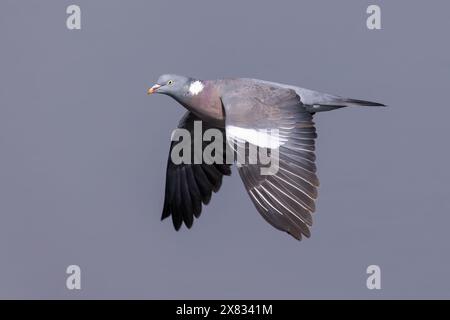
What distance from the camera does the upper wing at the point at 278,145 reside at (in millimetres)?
12523

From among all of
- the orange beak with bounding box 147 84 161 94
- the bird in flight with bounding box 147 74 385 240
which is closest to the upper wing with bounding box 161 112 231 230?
the bird in flight with bounding box 147 74 385 240

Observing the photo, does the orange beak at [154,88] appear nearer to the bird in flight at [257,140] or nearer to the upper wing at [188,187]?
the bird in flight at [257,140]

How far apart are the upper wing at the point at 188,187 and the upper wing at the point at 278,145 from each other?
1593mm

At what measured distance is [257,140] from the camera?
1319 centimetres

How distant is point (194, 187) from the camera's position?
1541 cm

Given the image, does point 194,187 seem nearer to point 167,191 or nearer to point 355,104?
point 167,191

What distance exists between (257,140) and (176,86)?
1517 millimetres

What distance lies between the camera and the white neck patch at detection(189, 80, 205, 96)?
46.9 feet

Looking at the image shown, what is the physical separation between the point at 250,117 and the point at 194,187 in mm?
2102

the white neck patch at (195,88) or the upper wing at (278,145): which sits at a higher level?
the white neck patch at (195,88)

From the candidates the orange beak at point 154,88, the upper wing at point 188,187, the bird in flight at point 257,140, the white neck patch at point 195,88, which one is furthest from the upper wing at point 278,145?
the upper wing at point 188,187

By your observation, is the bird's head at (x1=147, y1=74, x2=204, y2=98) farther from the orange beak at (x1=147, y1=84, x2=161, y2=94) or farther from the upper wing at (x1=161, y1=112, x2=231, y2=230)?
the upper wing at (x1=161, y1=112, x2=231, y2=230)

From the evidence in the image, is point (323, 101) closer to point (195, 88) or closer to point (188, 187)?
point (195, 88)

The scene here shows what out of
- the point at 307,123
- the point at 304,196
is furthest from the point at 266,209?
the point at 307,123
